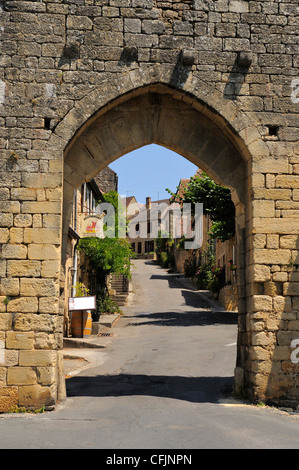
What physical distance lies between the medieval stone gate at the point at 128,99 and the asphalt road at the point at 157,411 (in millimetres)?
650

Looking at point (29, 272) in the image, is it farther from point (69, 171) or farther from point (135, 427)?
point (135, 427)

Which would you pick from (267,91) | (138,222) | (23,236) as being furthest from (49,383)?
(138,222)

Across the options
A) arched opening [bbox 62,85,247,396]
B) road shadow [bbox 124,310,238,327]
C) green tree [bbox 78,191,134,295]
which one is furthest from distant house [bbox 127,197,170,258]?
arched opening [bbox 62,85,247,396]

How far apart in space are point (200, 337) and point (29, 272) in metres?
8.24

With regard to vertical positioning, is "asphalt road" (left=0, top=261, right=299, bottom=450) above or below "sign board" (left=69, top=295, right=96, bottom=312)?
below

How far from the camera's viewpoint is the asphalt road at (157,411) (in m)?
4.69

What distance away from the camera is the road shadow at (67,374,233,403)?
7.33 metres

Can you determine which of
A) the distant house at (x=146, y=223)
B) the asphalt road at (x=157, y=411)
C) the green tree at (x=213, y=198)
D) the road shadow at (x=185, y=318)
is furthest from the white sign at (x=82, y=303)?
the distant house at (x=146, y=223)

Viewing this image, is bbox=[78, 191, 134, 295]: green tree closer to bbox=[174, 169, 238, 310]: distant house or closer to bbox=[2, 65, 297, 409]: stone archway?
bbox=[174, 169, 238, 310]: distant house

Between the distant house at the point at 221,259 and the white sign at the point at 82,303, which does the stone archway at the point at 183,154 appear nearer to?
the white sign at the point at 82,303

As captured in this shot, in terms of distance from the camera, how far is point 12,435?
16.5ft

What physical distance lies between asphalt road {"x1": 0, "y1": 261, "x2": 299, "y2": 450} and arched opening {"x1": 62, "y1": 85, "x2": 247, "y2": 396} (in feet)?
4.14

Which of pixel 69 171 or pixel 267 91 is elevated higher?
pixel 267 91
